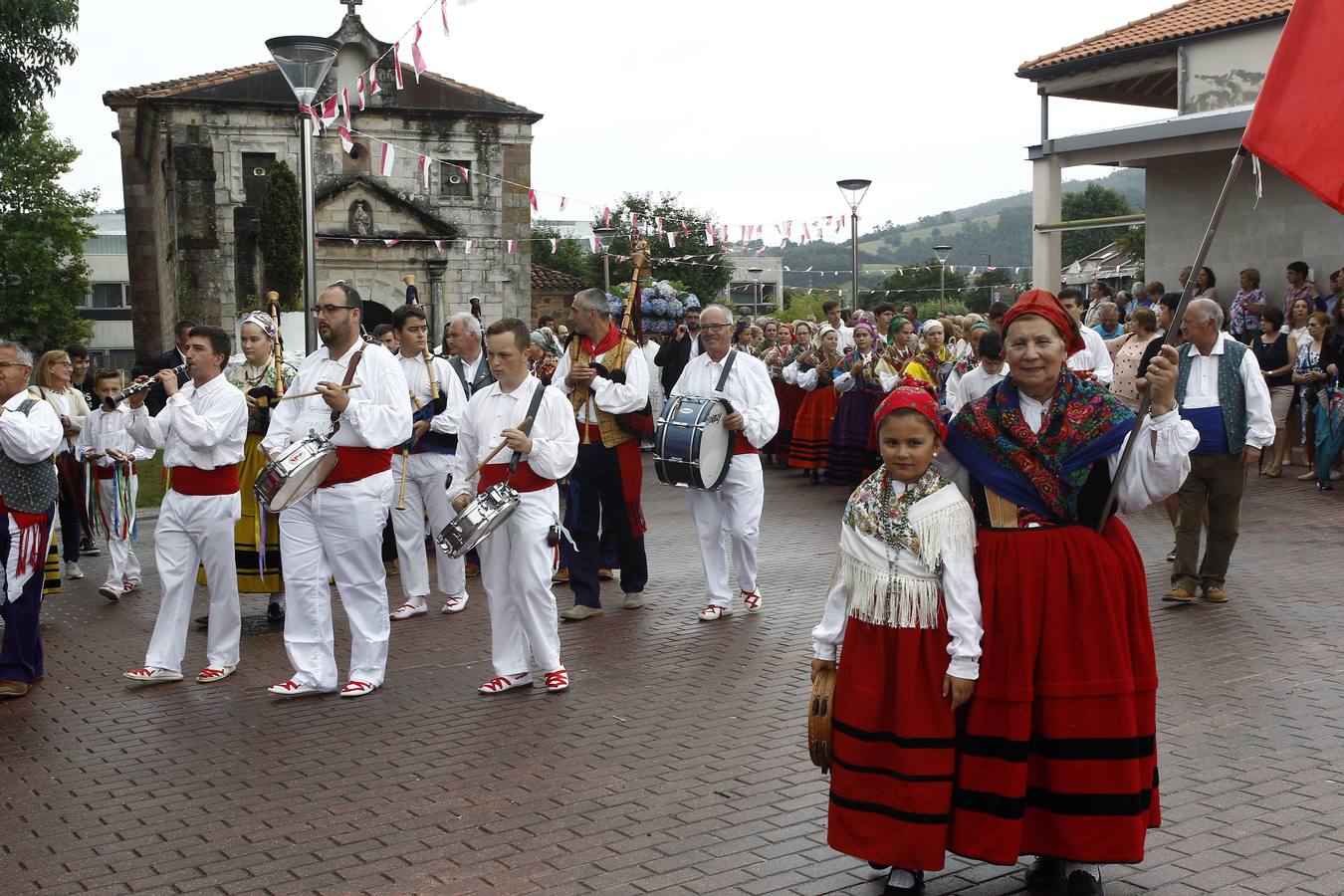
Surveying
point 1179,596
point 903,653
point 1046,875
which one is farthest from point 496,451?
point 1179,596

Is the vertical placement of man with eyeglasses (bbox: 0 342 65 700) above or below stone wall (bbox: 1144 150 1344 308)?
below

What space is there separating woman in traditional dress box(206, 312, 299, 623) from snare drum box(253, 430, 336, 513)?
207 cm

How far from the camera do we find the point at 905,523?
4406 millimetres

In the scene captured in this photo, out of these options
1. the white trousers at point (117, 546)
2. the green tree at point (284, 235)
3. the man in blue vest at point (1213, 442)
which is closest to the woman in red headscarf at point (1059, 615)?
the man in blue vest at point (1213, 442)

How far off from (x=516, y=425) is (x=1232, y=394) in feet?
16.3

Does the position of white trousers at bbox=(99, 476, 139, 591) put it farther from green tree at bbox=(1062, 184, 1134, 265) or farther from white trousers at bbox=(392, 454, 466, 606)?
green tree at bbox=(1062, 184, 1134, 265)

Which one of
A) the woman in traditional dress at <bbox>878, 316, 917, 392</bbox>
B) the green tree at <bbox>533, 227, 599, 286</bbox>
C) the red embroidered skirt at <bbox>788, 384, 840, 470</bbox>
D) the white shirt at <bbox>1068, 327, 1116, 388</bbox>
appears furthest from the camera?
the green tree at <bbox>533, 227, 599, 286</bbox>

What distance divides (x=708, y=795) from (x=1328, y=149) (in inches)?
132

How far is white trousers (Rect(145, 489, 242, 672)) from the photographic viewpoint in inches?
307

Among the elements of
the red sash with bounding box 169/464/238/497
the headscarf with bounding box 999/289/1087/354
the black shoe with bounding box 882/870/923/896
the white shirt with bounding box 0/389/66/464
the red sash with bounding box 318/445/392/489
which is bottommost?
the black shoe with bounding box 882/870/923/896

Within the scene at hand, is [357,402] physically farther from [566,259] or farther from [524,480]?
[566,259]

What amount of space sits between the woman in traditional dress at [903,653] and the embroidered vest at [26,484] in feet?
17.0

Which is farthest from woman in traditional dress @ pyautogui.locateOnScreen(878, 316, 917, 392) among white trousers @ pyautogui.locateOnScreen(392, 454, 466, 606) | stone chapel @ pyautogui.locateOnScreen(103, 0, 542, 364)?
stone chapel @ pyautogui.locateOnScreen(103, 0, 542, 364)

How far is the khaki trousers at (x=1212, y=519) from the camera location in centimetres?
934
